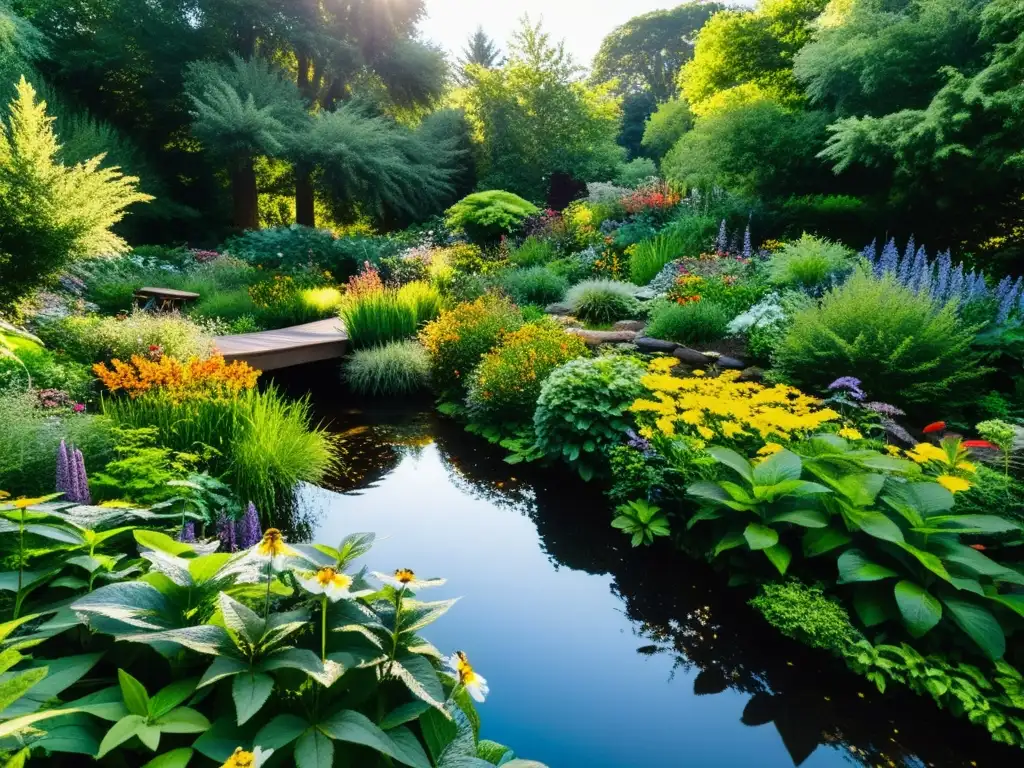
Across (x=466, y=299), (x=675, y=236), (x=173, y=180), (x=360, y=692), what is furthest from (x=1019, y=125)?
(x=173, y=180)

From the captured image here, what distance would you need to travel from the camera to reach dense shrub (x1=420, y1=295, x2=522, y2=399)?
635cm

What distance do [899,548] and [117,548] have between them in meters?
2.99

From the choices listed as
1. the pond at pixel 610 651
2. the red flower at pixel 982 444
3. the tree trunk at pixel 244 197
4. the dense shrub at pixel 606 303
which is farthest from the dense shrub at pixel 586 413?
the tree trunk at pixel 244 197

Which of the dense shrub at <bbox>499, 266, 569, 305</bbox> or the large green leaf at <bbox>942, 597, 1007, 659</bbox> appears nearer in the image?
the large green leaf at <bbox>942, 597, 1007, 659</bbox>

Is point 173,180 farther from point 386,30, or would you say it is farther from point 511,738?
point 511,738

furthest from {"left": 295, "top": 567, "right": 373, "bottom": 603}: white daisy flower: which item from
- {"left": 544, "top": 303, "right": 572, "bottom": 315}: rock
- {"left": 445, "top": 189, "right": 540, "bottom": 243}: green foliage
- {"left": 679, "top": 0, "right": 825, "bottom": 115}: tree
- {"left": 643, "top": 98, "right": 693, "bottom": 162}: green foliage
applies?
{"left": 643, "top": 98, "right": 693, "bottom": 162}: green foliage

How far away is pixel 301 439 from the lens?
413 centimetres

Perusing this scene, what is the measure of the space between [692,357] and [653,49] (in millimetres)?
40354

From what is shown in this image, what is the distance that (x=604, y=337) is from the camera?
659 cm

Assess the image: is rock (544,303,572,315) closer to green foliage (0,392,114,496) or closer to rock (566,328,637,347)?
rock (566,328,637,347)

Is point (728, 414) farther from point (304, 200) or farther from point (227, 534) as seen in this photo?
point (304, 200)

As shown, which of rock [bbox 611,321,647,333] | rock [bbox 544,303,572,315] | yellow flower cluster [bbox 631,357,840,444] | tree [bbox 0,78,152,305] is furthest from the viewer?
rock [bbox 544,303,572,315]

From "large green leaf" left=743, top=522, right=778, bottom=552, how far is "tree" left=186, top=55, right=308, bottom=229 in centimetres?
1441

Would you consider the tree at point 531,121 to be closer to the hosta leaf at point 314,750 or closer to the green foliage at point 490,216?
the green foliage at point 490,216
